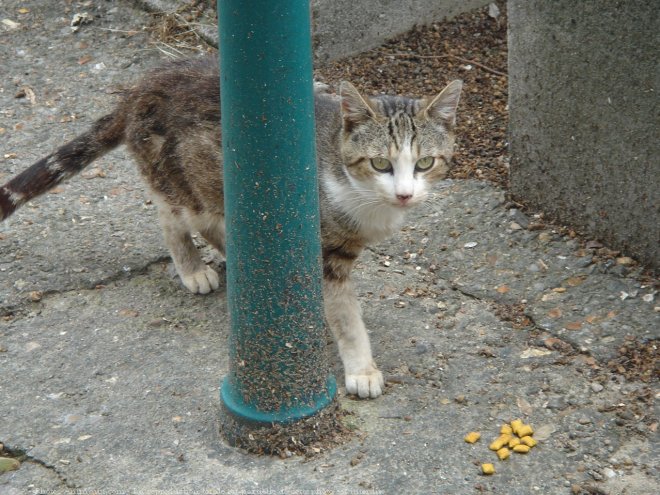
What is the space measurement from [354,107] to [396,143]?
0.76 ft

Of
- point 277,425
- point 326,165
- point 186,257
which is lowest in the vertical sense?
point 186,257

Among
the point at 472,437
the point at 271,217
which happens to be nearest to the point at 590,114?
Result: the point at 472,437

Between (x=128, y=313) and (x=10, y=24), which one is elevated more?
(x=10, y=24)

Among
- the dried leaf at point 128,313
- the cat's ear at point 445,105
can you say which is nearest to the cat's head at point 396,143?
the cat's ear at point 445,105

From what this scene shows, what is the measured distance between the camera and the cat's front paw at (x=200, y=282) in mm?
4352

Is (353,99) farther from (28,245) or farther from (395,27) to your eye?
(395,27)

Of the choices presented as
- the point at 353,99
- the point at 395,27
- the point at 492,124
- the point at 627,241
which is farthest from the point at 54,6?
the point at 627,241

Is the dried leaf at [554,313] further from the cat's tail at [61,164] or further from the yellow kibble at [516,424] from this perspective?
the cat's tail at [61,164]

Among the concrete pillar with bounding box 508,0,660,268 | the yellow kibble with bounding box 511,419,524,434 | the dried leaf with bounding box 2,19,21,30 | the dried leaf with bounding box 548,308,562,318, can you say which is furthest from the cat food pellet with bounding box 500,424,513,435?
the dried leaf with bounding box 2,19,21,30

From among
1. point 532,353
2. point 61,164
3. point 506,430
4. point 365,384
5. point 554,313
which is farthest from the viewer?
point 61,164

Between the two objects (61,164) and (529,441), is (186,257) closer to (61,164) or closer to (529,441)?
(61,164)

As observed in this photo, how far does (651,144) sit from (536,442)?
4.47 ft

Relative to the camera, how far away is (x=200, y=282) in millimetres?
4348

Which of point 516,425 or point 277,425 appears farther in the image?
point 516,425
